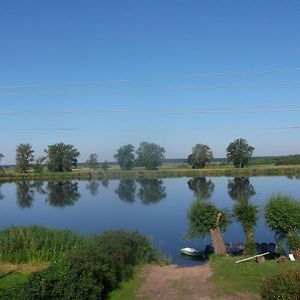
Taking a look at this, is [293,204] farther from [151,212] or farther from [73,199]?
[73,199]

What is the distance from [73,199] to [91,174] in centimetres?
5643

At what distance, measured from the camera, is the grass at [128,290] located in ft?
52.6

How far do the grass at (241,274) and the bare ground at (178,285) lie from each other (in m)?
0.35

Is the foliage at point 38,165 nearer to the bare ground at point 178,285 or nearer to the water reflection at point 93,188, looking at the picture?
the water reflection at point 93,188

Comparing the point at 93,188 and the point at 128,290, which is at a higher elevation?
the point at 93,188

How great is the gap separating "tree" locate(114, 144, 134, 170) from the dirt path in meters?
120

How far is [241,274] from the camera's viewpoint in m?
17.8

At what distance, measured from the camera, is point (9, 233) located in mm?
23625

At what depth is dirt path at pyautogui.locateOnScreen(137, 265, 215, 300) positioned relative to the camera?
51.8 ft

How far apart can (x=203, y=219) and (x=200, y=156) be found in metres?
109

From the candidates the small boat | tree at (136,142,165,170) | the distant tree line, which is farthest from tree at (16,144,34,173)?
the small boat

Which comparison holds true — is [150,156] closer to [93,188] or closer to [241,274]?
[93,188]

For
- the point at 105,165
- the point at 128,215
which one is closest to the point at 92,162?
the point at 105,165

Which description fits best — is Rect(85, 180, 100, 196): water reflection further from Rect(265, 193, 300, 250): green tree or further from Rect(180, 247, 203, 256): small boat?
Rect(265, 193, 300, 250): green tree
